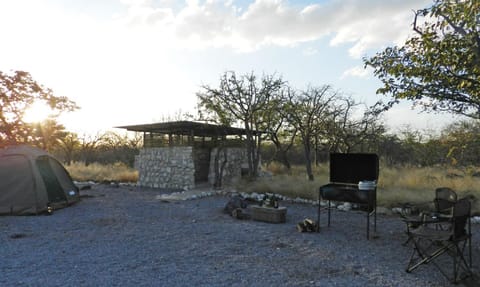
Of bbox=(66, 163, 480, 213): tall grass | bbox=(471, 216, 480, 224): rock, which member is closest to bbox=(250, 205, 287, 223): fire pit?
bbox=(66, 163, 480, 213): tall grass

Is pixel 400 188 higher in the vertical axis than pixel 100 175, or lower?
higher

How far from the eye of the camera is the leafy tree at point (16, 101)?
1265 centimetres

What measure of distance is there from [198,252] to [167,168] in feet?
29.5

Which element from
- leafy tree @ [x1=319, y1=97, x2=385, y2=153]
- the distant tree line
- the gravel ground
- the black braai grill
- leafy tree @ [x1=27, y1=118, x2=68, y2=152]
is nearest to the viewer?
the gravel ground

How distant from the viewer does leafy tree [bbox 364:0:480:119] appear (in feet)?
12.4

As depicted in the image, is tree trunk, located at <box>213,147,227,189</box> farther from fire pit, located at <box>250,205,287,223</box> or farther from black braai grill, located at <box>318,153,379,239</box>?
→ black braai grill, located at <box>318,153,379,239</box>

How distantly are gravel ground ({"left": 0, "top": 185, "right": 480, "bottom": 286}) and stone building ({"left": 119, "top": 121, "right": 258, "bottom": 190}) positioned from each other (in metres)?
5.34

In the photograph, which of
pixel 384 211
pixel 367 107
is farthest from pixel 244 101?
pixel 384 211

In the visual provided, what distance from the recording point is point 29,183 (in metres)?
7.37

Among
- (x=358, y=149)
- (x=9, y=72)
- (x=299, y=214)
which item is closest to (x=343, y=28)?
(x=299, y=214)

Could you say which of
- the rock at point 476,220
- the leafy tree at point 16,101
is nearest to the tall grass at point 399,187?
the rock at point 476,220

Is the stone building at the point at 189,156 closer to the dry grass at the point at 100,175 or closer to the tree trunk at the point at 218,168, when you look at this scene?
the tree trunk at the point at 218,168

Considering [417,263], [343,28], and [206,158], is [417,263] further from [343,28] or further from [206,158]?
[206,158]

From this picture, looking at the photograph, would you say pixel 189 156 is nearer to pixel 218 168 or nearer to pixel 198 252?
pixel 218 168
